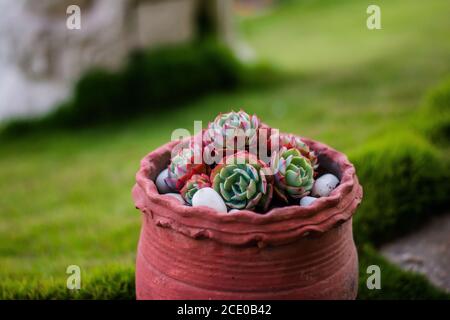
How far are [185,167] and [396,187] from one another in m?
1.49

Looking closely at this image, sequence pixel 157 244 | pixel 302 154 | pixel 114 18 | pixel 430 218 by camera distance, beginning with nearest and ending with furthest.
→ 1. pixel 157 244
2. pixel 302 154
3. pixel 430 218
4. pixel 114 18

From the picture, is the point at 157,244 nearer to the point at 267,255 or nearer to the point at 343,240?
the point at 267,255

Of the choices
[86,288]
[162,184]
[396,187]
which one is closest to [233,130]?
[162,184]

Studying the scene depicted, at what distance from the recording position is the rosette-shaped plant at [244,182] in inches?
67.1

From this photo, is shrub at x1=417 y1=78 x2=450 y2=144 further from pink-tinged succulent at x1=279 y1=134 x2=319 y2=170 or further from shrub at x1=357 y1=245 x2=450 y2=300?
pink-tinged succulent at x1=279 y1=134 x2=319 y2=170

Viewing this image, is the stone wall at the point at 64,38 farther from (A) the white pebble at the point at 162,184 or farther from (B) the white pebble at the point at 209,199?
(B) the white pebble at the point at 209,199

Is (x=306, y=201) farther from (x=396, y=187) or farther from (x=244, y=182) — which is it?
(x=396, y=187)

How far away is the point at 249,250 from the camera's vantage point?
1.63 metres

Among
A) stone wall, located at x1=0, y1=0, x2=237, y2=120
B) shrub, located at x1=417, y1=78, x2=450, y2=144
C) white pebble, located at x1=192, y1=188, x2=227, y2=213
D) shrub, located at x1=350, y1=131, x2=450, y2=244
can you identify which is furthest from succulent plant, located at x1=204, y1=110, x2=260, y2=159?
stone wall, located at x1=0, y1=0, x2=237, y2=120

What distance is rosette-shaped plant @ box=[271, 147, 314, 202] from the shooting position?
5.85 ft

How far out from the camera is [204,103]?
18.5 ft
